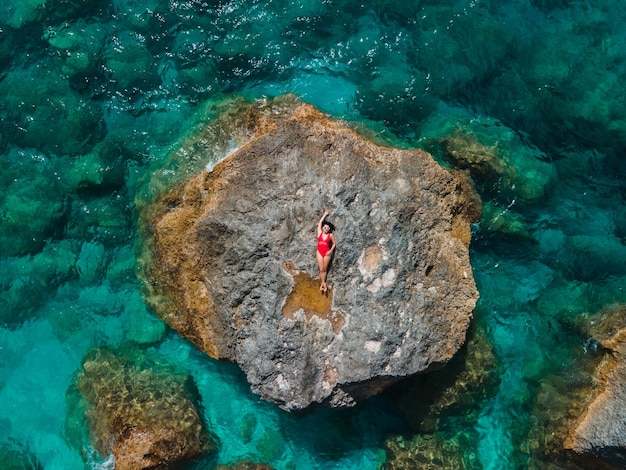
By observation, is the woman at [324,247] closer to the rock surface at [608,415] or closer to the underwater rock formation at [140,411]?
the underwater rock formation at [140,411]

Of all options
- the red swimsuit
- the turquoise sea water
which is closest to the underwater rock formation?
the turquoise sea water

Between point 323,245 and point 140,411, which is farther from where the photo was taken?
point 140,411

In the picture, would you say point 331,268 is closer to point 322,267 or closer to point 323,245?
point 322,267

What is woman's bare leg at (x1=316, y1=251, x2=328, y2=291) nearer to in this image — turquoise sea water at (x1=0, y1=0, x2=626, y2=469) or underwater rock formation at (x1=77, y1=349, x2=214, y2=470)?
turquoise sea water at (x1=0, y1=0, x2=626, y2=469)

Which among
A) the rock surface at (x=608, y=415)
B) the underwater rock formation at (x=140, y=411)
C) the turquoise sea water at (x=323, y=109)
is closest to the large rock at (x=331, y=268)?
the underwater rock formation at (x=140, y=411)

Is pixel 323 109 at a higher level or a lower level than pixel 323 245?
higher

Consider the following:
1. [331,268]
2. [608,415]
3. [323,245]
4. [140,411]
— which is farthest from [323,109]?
[608,415]

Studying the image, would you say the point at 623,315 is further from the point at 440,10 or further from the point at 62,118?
the point at 62,118
